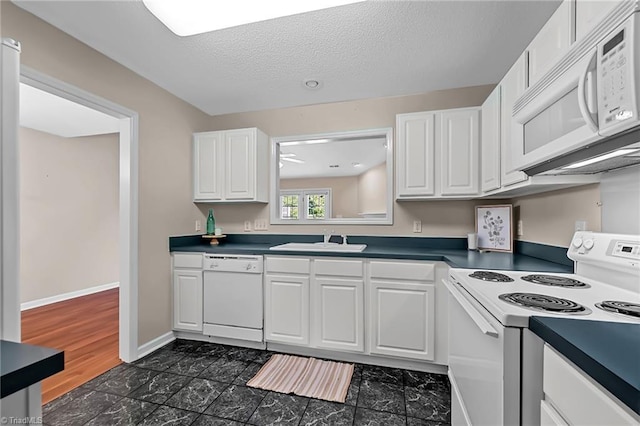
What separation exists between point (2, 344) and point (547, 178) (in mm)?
2146

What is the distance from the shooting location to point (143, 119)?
2.51 m

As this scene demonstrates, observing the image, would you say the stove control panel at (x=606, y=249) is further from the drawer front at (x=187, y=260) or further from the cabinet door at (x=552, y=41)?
the drawer front at (x=187, y=260)

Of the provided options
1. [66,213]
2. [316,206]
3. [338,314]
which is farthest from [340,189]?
[66,213]

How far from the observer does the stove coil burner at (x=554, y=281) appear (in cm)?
127

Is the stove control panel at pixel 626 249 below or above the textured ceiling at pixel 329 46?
below

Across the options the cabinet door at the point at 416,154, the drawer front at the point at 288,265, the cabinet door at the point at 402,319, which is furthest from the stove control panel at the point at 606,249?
the drawer front at the point at 288,265

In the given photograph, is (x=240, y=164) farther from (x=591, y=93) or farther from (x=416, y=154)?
(x=591, y=93)

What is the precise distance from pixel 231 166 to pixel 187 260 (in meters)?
1.06

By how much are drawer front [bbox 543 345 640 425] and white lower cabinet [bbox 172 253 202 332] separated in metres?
2.65

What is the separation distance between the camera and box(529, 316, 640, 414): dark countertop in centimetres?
55

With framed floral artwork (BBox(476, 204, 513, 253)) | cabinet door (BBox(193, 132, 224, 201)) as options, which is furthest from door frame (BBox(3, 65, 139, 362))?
framed floral artwork (BBox(476, 204, 513, 253))

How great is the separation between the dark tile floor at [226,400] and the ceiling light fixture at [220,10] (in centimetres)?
231

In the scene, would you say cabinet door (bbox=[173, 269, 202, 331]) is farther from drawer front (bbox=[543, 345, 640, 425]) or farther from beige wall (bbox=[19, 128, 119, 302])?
drawer front (bbox=[543, 345, 640, 425])

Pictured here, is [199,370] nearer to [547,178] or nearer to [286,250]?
[286,250]
